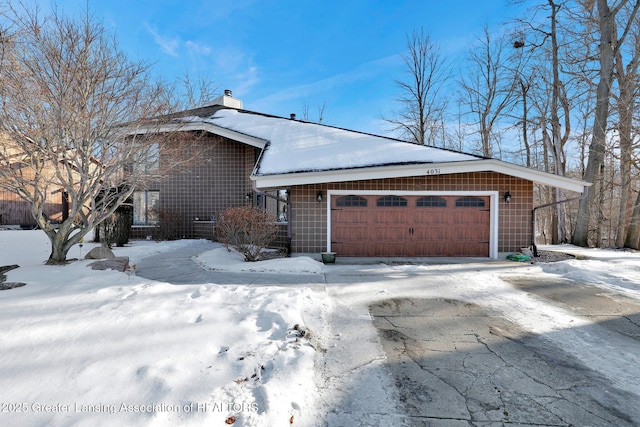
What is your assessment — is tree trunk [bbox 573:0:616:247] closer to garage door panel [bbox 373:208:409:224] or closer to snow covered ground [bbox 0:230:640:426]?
snow covered ground [bbox 0:230:640:426]

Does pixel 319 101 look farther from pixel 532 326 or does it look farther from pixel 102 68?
pixel 532 326

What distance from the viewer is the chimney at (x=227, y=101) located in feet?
52.8

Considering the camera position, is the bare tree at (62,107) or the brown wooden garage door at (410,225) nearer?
the bare tree at (62,107)

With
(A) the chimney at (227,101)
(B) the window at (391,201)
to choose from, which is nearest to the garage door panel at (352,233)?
(B) the window at (391,201)

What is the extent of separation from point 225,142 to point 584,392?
13.1 meters

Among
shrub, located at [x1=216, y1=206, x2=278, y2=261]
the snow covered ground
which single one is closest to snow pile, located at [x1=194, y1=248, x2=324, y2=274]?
shrub, located at [x1=216, y1=206, x2=278, y2=261]

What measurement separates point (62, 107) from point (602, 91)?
17.7m

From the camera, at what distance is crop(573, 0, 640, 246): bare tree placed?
1160 cm

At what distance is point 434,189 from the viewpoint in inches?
365

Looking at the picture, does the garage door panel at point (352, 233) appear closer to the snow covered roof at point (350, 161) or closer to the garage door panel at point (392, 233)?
the garage door panel at point (392, 233)

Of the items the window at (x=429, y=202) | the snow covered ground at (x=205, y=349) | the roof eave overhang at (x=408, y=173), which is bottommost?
the snow covered ground at (x=205, y=349)

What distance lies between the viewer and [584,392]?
255 cm

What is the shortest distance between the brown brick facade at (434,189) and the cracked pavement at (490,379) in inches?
203

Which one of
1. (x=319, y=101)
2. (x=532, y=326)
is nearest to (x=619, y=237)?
(x=532, y=326)
